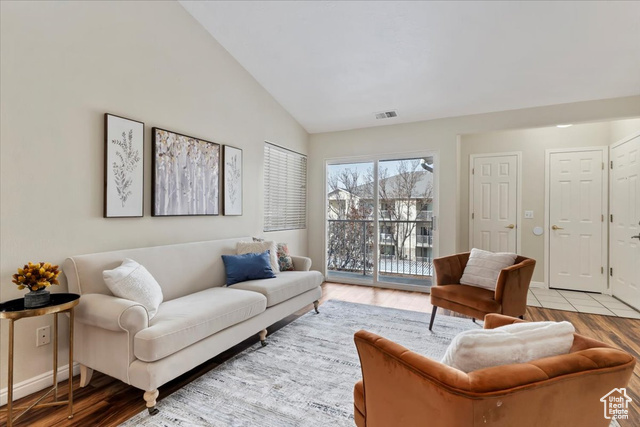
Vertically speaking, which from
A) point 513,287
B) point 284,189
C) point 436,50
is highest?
point 436,50

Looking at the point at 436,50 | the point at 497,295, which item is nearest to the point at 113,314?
the point at 497,295

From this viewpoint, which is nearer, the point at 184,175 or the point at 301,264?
the point at 184,175

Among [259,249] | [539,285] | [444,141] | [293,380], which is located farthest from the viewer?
[539,285]

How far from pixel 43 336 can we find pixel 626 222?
5.88m

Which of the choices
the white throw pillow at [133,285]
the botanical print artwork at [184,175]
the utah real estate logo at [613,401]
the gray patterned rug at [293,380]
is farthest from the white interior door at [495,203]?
the white throw pillow at [133,285]

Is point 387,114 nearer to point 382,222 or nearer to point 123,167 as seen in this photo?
point 382,222

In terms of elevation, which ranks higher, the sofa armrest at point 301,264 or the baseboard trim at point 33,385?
the sofa armrest at point 301,264

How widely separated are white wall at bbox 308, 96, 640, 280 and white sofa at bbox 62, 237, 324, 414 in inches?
91.0

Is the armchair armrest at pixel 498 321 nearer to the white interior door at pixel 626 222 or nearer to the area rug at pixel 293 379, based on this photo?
the area rug at pixel 293 379

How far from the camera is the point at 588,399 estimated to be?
2.96 feet

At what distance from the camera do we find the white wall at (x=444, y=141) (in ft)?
11.6

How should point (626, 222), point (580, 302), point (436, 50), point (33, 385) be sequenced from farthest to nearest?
point (580, 302)
point (626, 222)
point (436, 50)
point (33, 385)

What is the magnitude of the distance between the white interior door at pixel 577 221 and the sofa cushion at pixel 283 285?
3681 millimetres

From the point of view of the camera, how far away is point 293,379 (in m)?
2.11
